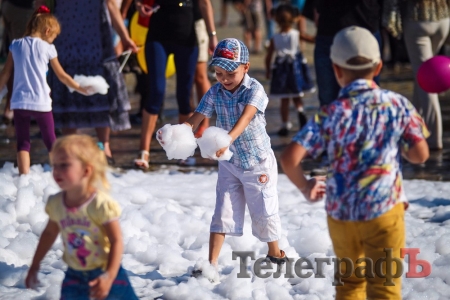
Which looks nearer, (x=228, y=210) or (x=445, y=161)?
(x=228, y=210)

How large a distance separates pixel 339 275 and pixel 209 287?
1.13 m

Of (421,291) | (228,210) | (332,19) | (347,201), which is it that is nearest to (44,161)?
(332,19)

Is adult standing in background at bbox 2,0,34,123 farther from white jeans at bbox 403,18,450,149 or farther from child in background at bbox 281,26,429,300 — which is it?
child in background at bbox 281,26,429,300

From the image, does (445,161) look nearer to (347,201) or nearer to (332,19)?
(332,19)

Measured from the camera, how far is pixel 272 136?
9.54m

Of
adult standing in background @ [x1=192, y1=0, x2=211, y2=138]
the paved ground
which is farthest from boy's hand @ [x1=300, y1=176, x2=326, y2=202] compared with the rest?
adult standing in background @ [x1=192, y1=0, x2=211, y2=138]

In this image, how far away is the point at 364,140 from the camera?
3713mm

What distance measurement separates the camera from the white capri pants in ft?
16.6

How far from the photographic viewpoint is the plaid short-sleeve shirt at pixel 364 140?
371 centimetres

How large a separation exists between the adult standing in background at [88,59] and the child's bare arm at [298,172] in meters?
4.22

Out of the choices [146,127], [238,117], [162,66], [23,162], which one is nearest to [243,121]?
→ [238,117]

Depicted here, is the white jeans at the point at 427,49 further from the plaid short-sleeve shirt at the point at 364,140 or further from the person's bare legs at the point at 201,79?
the plaid short-sleeve shirt at the point at 364,140

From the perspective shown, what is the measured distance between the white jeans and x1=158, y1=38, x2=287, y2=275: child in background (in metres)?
3.38

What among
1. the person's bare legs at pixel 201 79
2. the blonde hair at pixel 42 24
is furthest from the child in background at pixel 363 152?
the person's bare legs at pixel 201 79
